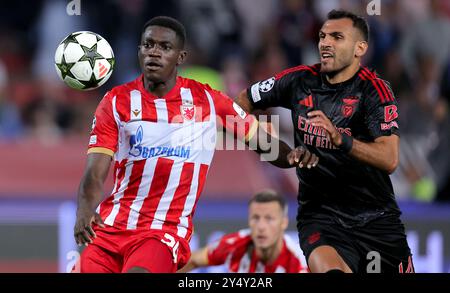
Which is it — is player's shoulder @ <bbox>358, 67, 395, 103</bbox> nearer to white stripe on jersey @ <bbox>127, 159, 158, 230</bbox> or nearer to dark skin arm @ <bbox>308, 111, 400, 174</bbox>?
dark skin arm @ <bbox>308, 111, 400, 174</bbox>

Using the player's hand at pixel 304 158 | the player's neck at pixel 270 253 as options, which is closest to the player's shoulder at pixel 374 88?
the player's hand at pixel 304 158

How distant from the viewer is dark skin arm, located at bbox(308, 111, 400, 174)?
643 centimetres

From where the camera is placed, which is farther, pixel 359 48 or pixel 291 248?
pixel 291 248

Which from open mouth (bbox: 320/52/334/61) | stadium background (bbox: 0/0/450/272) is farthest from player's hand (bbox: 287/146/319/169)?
stadium background (bbox: 0/0/450/272)

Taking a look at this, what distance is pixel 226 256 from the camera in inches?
359

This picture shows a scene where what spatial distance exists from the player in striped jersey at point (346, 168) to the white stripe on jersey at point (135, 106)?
1138mm

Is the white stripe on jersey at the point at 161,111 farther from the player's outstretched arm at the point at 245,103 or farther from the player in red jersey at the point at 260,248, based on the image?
the player in red jersey at the point at 260,248

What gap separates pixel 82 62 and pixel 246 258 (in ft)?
9.89

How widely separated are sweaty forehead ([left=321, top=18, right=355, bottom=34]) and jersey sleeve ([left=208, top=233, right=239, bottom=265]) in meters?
2.76

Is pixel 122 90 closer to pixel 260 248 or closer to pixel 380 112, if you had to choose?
pixel 380 112

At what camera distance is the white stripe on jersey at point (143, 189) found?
6.70 m

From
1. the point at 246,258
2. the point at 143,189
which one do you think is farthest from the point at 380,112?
the point at 246,258

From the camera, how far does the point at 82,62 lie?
6812mm

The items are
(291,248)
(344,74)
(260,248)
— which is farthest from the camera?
(291,248)
